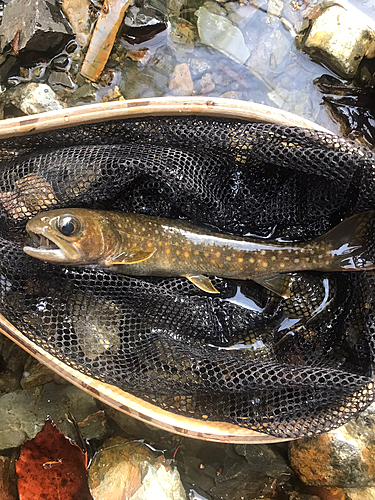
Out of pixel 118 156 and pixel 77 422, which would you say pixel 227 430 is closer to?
pixel 77 422

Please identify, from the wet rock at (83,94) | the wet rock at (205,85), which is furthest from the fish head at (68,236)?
the wet rock at (205,85)

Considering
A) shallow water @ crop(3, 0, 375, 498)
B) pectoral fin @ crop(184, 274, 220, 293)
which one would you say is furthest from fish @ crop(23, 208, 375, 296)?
shallow water @ crop(3, 0, 375, 498)

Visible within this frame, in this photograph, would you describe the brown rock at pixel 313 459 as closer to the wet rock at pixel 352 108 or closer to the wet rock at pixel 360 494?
the wet rock at pixel 360 494

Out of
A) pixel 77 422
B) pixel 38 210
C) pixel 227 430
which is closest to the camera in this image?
pixel 227 430

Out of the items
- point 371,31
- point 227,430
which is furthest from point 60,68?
point 227,430

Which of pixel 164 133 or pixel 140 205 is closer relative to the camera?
pixel 164 133

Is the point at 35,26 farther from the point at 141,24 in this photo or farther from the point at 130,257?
the point at 130,257
